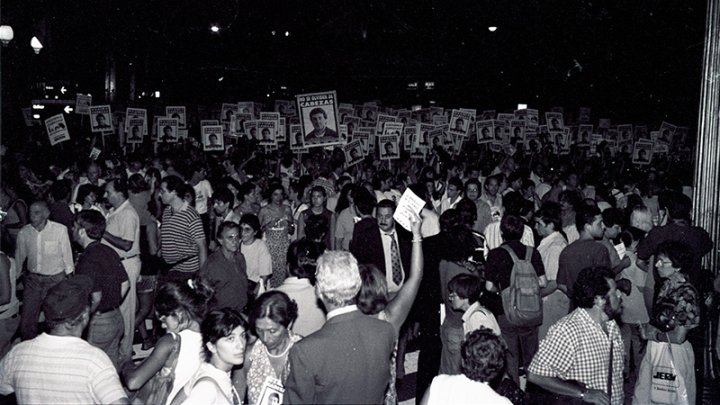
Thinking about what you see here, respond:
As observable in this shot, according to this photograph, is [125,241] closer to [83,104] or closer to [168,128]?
[168,128]

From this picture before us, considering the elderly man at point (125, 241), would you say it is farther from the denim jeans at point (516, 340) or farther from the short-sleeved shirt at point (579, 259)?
the short-sleeved shirt at point (579, 259)

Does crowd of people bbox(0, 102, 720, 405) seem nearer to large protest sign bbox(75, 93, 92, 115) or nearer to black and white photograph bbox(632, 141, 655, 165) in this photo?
black and white photograph bbox(632, 141, 655, 165)

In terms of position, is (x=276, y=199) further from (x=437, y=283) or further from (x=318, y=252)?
(x=318, y=252)

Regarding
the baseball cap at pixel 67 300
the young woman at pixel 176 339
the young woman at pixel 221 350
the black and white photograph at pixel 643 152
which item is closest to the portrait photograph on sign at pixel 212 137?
the black and white photograph at pixel 643 152

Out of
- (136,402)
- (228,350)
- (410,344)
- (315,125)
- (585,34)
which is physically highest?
(585,34)

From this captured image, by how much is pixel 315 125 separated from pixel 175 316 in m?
7.30

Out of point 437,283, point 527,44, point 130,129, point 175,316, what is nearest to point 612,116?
point 527,44

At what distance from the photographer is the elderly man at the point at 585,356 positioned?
16.5 feet

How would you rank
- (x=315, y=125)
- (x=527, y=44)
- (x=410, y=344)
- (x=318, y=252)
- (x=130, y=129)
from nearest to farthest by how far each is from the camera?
(x=318, y=252), (x=410, y=344), (x=315, y=125), (x=130, y=129), (x=527, y=44)

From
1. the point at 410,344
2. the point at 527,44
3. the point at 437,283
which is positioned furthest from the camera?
the point at 527,44

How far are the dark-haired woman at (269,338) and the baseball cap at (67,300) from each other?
1.02 metres

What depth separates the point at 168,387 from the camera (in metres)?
4.96

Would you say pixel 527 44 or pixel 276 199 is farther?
pixel 527 44

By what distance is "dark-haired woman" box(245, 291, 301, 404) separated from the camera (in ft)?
16.3
